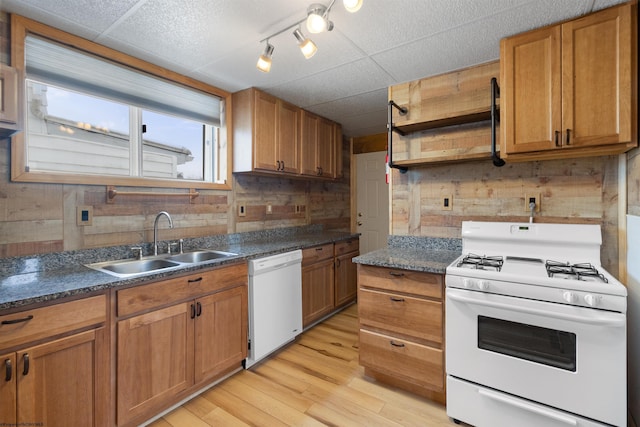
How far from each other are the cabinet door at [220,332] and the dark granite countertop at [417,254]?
0.94 metres

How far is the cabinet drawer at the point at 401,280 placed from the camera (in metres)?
1.84

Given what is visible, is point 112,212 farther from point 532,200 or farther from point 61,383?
point 532,200

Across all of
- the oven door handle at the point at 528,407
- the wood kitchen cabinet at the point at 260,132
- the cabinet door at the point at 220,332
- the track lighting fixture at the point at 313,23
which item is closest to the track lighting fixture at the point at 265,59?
the track lighting fixture at the point at 313,23

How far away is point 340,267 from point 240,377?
1.56 m

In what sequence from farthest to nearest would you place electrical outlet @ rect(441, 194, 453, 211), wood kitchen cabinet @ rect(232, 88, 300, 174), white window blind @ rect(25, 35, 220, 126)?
wood kitchen cabinet @ rect(232, 88, 300, 174) → electrical outlet @ rect(441, 194, 453, 211) → white window blind @ rect(25, 35, 220, 126)

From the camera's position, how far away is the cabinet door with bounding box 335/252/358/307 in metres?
3.36

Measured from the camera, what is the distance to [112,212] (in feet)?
6.86

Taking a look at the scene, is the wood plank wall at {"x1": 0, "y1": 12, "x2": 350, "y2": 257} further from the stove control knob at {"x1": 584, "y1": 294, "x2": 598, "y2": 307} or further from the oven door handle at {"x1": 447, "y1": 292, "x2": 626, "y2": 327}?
the stove control knob at {"x1": 584, "y1": 294, "x2": 598, "y2": 307}

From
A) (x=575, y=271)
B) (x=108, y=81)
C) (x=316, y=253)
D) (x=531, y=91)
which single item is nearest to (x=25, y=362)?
(x=108, y=81)

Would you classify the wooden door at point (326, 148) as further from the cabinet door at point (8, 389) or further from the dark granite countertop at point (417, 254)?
the cabinet door at point (8, 389)

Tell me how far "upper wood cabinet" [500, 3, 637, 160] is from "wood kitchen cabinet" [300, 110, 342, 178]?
1.96 meters

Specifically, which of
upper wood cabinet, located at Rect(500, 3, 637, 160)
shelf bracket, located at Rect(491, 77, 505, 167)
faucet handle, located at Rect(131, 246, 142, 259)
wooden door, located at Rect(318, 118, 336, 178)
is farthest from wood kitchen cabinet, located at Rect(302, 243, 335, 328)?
upper wood cabinet, located at Rect(500, 3, 637, 160)

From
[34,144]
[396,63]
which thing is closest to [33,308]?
[34,144]

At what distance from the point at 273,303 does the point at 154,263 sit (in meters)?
0.95
